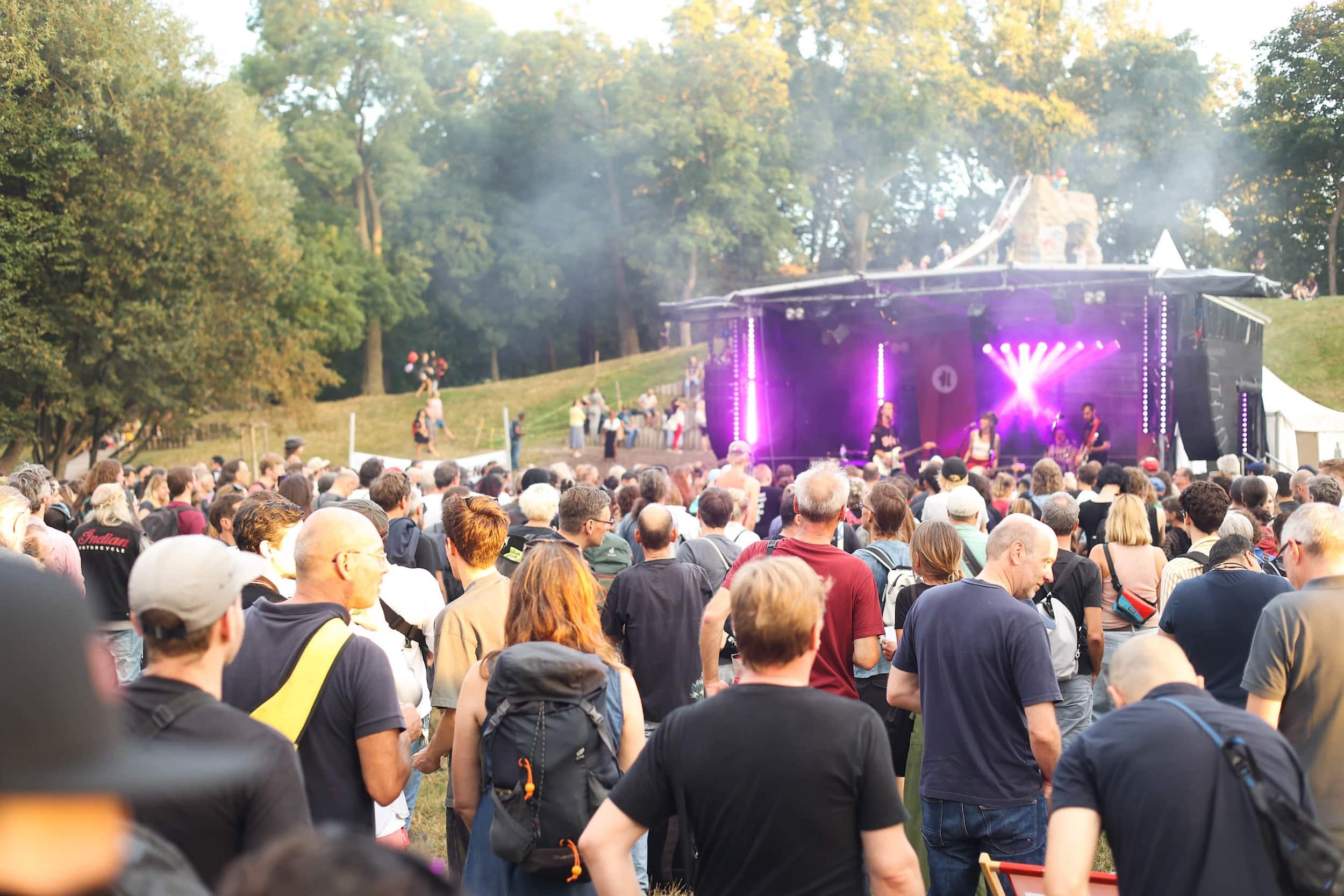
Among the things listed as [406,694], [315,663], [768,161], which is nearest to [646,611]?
[406,694]

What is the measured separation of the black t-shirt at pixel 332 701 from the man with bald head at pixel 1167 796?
1.57 metres

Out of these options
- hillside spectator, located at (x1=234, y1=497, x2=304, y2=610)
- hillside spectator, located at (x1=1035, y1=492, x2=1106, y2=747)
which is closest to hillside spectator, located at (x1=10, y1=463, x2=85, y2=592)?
hillside spectator, located at (x1=234, y1=497, x2=304, y2=610)

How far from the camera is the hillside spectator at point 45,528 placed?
17.7 feet

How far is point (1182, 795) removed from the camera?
7.57 feet

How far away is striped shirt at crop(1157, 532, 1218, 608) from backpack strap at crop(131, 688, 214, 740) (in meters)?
4.05

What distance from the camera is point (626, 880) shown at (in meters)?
2.45

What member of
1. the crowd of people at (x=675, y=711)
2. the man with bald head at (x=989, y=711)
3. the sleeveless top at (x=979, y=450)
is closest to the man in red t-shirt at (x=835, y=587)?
the crowd of people at (x=675, y=711)

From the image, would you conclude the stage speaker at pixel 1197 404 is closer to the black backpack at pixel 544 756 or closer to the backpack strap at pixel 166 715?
the black backpack at pixel 544 756

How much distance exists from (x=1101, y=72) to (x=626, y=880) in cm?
4779

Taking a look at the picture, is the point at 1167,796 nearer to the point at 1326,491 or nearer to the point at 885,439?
the point at 1326,491

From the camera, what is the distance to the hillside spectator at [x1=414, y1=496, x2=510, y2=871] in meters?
3.61

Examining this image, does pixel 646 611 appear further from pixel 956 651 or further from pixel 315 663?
pixel 315 663

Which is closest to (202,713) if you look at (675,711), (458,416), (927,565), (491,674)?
(675,711)

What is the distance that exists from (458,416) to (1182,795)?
1280 inches
